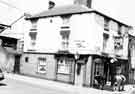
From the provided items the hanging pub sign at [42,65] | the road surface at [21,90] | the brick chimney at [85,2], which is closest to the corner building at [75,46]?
the hanging pub sign at [42,65]

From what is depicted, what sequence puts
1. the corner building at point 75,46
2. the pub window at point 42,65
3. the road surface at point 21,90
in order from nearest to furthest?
the road surface at point 21,90
the corner building at point 75,46
the pub window at point 42,65

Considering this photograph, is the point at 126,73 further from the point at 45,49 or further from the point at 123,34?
the point at 45,49

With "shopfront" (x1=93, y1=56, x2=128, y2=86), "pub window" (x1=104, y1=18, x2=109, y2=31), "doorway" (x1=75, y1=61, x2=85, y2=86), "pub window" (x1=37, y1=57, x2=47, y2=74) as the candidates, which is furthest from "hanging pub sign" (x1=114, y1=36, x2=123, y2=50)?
"pub window" (x1=37, y1=57, x2=47, y2=74)

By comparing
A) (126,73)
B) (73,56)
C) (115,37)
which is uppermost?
(115,37)

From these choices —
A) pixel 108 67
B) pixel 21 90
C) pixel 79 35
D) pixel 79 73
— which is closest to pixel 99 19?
pixel 79 35

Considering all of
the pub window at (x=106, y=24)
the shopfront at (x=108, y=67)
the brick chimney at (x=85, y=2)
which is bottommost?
the shopfront at (x=108, y=67)

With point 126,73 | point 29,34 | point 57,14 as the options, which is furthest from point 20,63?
point 126,73

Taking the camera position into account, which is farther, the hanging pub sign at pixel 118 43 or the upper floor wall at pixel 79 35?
the hanging pub sign at pixel 118 43

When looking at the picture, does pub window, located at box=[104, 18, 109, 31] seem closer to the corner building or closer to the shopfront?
the corner building

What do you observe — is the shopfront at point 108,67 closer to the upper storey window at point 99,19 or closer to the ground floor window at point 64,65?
the ground floor window at point 64,65

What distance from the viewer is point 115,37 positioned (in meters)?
23.0

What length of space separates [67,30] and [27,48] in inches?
275

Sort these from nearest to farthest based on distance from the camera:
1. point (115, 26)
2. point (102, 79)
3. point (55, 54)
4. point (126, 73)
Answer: point (102, 79) → point (55, 54) → point (115, 26) → point (126, 73)

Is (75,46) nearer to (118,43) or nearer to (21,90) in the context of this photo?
(118,43)
